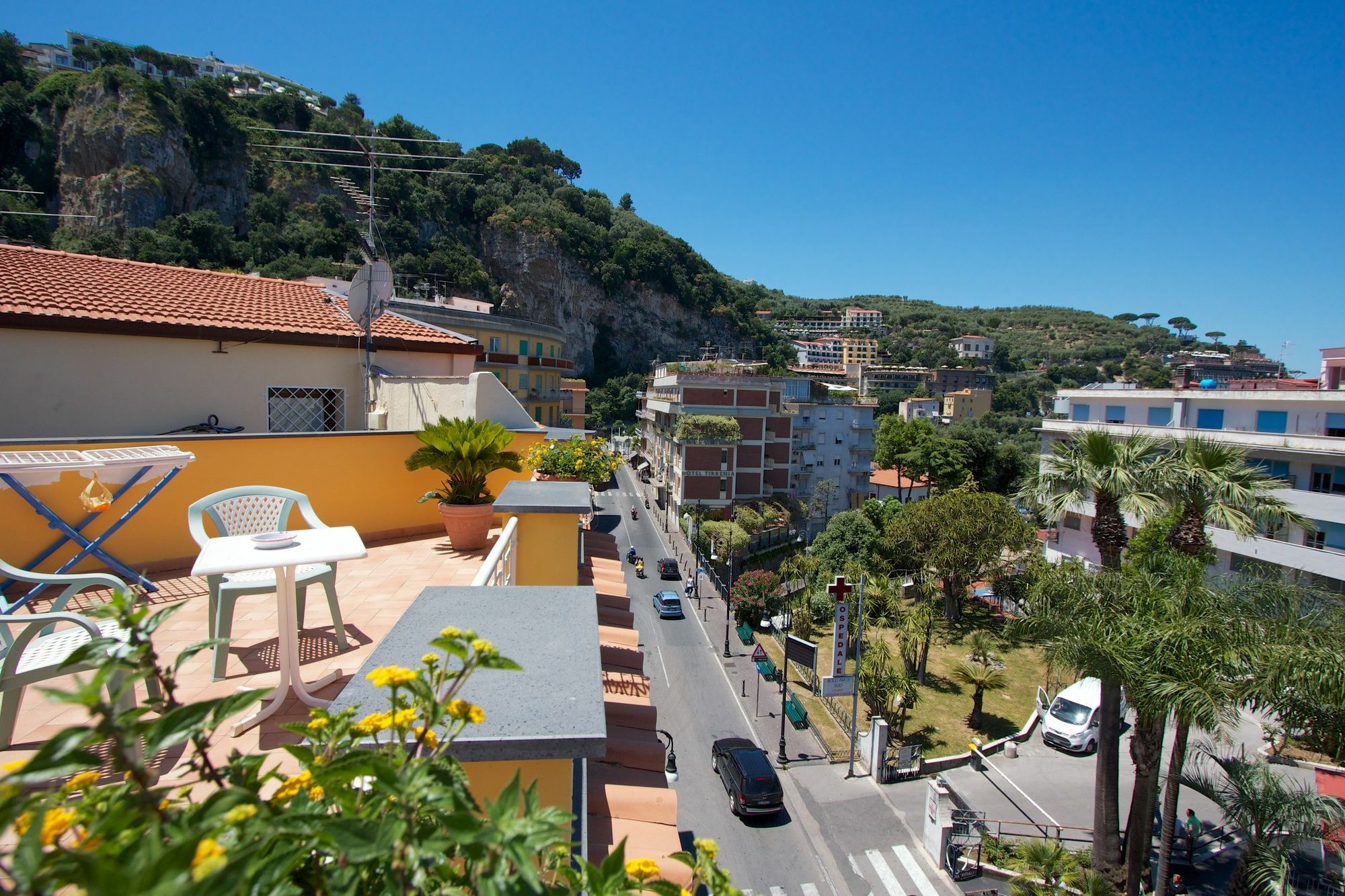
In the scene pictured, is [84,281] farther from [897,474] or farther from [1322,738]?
[897,474]

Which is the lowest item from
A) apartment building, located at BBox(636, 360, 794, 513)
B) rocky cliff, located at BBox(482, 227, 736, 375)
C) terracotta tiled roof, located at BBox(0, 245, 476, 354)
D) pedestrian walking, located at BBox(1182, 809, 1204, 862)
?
pedestrian walking, located at BBox(1182, 809, 1204, 862)

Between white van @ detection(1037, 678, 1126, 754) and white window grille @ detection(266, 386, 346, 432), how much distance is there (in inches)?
799

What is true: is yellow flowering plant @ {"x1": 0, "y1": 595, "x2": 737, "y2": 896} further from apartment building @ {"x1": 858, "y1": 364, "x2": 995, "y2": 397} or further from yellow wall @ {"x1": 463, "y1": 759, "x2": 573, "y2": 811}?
apartment building @ {"x1": 858, "y1": 364, "x2": 995, "y2": 397}

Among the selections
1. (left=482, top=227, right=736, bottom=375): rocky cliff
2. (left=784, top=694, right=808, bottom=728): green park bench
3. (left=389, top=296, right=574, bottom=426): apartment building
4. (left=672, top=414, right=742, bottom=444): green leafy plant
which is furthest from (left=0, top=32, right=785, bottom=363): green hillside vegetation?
(left=784, top=694, right=808, bottom=728): green park bench

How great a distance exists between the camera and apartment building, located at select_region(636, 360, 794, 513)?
3850cm

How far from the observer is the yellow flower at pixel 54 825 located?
1.00m

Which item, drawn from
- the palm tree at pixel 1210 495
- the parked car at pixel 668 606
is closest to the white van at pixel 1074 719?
the palm tree at pixel 1210 495

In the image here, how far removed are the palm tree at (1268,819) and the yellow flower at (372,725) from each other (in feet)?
40.6

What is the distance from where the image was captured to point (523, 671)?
1861 millimetres

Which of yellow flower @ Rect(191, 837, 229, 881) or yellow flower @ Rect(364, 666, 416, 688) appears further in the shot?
yellow flower @ Rect(364, 666, 416, 688)

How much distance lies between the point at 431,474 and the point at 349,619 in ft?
10.2

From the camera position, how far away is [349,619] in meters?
5.19

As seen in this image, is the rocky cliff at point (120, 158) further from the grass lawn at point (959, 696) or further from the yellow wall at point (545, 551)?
the yellow wall at point (545, 551)

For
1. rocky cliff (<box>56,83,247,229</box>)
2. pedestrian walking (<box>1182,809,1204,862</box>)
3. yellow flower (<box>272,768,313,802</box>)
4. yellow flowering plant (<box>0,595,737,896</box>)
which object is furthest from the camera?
rocky cliff (<box>56,83,247,229</box>)
